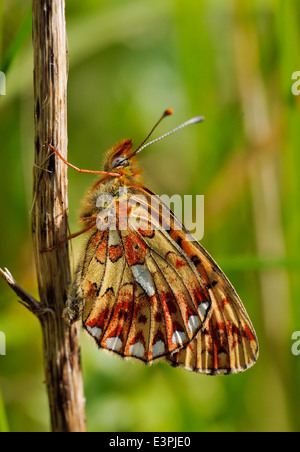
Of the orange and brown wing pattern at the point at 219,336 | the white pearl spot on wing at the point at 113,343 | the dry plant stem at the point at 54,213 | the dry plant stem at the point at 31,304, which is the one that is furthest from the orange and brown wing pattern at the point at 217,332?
the dry plant stem at the point at 31,304

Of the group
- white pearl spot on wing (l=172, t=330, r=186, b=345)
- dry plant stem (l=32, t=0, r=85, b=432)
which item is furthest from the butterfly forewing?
dry plant stem (l=32, t=0, r=85, b=432)

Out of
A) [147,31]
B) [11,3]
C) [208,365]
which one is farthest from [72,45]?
[208,365]

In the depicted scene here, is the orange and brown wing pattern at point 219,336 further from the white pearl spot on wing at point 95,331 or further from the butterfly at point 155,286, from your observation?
the white pearl spot on wing at point 95,331

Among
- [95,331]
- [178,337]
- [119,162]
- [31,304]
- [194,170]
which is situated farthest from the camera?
[194,170]

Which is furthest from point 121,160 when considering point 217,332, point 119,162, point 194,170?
point 194,170

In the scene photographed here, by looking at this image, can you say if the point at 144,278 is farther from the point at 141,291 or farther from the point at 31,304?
the point at 31,304
